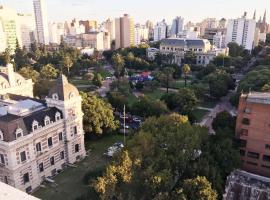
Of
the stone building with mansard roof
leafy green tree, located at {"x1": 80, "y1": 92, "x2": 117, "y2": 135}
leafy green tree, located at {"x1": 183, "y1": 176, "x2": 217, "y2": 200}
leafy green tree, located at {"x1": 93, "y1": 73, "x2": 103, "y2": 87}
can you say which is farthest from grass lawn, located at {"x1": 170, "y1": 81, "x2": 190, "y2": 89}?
leafy green tree, located at {"x1": 183, "y1": 176, "x2": 217, "y2": 200}

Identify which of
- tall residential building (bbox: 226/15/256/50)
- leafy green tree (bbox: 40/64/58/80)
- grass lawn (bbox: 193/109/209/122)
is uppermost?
tall residential building (bbox: 226/15/256/50)

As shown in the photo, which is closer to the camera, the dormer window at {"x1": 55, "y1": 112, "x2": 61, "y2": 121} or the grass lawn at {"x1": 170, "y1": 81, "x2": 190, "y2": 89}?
the dormer window at {"x1": 55, "y1": 112, "x2": 61, "y2": 121}

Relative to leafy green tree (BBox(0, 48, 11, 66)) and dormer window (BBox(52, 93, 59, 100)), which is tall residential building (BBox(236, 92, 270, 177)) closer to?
dormer window (BBox(52, 93, 59, 100))

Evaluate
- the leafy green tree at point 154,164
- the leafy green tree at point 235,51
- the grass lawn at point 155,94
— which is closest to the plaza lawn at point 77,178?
the leafy green tree at point 154,164

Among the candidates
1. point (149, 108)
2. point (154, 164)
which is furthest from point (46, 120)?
point (149, 108)

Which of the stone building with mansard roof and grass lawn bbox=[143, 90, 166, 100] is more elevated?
the stone building with mansard roof

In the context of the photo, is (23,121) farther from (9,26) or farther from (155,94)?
(9,26)

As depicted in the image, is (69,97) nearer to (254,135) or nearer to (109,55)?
(254,135)
